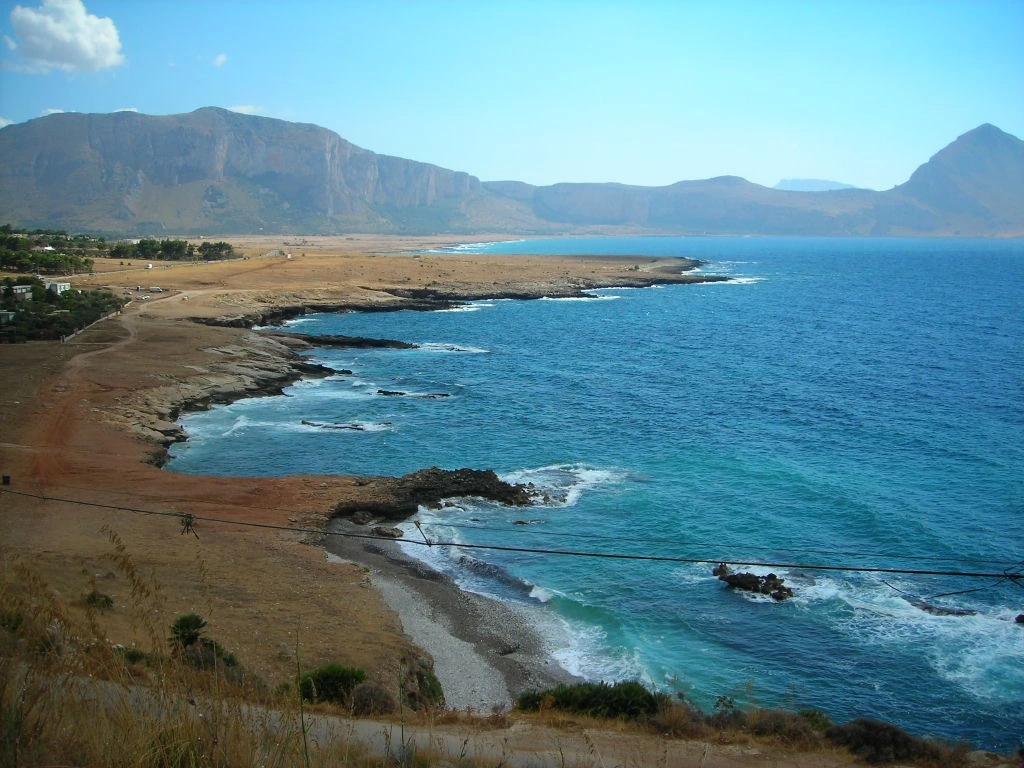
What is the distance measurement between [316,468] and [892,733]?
76.7 ft

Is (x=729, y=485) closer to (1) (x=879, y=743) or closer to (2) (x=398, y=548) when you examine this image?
(2) (x=398, y=548)

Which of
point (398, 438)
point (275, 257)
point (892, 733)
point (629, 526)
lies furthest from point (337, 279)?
point (892, 733)

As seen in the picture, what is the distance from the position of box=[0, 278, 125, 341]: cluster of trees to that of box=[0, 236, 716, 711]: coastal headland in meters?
2.15

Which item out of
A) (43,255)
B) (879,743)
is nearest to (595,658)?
(879,743)

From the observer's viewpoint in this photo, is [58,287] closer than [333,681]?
No

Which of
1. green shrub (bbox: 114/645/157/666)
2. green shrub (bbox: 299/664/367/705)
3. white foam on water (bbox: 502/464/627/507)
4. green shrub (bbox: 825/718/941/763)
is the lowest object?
white foam on water (bbox: 502/464/627/507)

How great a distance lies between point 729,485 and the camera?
3027 cm

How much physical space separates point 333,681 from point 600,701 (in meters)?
5.02

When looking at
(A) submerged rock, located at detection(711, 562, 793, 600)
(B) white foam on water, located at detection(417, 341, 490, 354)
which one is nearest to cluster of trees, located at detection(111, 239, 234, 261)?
(B) white foam on water, located at detection(417, 341, 490, 354)

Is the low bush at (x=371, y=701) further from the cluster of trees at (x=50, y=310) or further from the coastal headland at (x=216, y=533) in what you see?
the cluster of trees at (x=50, y=310)

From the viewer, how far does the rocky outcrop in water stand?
2647 centimetres

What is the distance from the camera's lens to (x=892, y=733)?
13.5 m

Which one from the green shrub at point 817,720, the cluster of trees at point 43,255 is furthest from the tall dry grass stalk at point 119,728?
the cluster of trees at point 43,255

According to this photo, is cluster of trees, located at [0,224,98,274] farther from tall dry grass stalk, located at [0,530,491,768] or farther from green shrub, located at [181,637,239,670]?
tall dry grass stalk, located at [0,530,491,768]
